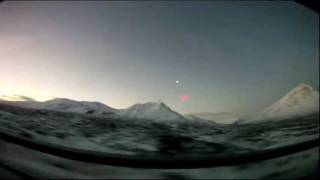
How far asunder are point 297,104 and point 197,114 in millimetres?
336

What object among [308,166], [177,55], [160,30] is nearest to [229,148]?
[308,166]

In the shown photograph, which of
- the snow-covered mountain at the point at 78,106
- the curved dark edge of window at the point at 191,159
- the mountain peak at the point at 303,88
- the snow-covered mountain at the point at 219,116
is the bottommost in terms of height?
the curved dark edge of window at the point at 191,159

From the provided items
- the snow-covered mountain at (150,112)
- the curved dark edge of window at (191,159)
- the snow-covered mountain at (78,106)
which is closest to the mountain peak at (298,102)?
the curved dark edge of window at (191,159)

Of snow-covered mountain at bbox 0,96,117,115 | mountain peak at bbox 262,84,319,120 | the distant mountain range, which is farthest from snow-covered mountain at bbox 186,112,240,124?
snow-covered mountain at bbox 0,96,117,115

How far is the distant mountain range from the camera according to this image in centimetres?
138

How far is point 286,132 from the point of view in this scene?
143 centimetres

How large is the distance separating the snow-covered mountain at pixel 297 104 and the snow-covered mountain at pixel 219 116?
0.10 meters

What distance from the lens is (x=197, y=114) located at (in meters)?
1.48

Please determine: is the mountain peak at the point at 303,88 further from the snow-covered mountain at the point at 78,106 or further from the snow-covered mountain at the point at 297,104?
the snow-covered mountain at the point at 78,106

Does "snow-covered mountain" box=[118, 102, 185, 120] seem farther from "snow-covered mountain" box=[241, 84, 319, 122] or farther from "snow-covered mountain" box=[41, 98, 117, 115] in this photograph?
"snow-covered mountain" box=[241, 84, 319, 122]

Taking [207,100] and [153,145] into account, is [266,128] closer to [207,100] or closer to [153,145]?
[207,100]

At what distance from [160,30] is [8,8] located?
608mm

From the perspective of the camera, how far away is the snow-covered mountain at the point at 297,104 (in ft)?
4.49

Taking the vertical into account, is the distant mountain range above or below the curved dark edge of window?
above
